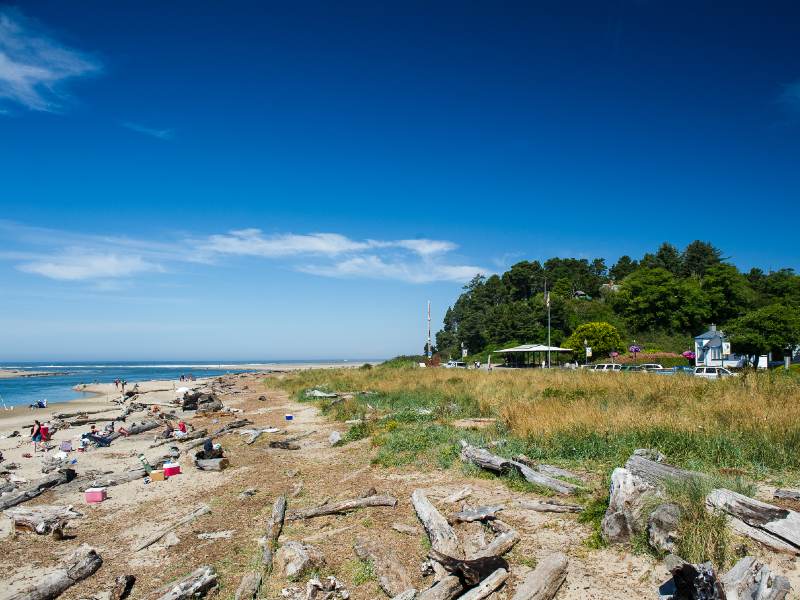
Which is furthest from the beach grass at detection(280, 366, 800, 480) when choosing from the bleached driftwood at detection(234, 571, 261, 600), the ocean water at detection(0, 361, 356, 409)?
the ocean water at detection(0, 361, 356, 409)

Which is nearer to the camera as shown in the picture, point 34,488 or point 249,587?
point 249,587

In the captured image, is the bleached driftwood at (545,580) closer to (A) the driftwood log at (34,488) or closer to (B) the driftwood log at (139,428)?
(A) the driftwood log at (34,488)

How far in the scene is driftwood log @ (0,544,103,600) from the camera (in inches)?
212

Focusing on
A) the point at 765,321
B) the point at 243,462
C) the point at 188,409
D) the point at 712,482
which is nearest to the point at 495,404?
the point at 243,462

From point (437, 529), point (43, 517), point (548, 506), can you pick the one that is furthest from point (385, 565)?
point (43, 517)

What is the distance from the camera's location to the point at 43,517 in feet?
25.8

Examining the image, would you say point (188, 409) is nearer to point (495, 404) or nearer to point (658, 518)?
point (495, 404)

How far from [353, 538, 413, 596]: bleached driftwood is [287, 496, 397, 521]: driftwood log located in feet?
4.09

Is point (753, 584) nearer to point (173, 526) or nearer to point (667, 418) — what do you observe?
point (667, 418)

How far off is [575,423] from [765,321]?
43687mm

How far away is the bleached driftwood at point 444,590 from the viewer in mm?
4562

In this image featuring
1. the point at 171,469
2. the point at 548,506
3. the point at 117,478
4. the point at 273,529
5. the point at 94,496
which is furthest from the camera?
the point at 171,469

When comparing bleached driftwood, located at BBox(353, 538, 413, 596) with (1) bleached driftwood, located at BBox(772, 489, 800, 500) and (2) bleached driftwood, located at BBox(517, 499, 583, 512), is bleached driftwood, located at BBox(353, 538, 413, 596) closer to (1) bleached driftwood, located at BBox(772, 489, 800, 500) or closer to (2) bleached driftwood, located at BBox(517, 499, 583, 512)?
(2) bleached driftwood, located at BBox(517, 499, 583, 512)

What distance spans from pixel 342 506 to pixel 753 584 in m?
5.20
